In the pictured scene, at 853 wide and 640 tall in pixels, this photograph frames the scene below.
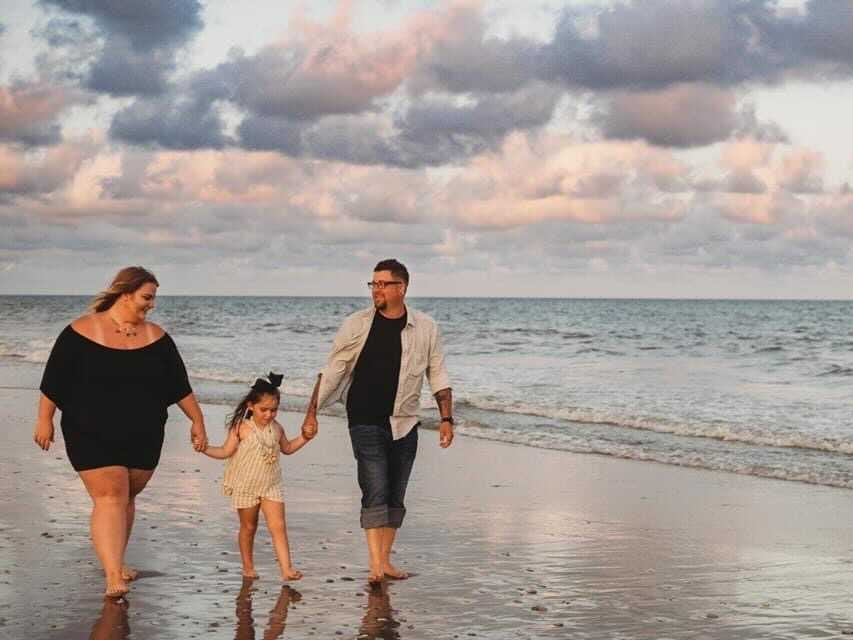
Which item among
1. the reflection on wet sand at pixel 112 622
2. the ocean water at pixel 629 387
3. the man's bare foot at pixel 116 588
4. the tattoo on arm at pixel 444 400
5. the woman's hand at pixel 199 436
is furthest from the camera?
the ocean water at pixel 629 387

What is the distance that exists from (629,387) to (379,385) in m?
19.7

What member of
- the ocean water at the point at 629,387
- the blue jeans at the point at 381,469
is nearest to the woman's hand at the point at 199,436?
the blue jeans at the point at 381,469

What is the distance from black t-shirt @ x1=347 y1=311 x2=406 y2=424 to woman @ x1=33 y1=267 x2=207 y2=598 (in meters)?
1.24

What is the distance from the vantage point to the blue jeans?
7137 mm

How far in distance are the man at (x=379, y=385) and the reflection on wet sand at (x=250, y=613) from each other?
626mm

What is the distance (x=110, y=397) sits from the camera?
6.24 metres

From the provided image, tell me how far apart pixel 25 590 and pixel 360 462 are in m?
1.96

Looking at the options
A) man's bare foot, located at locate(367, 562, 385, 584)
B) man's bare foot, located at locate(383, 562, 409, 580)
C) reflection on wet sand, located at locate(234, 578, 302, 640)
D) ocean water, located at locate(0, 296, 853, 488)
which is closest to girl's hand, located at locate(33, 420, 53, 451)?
reflection on wet sand, located at locate(234, 578, 302, 640)

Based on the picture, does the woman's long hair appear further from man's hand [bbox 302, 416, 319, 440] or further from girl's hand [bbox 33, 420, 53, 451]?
man's hand [bbox 302, 416, 319, 440]

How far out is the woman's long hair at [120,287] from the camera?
20.5 ft

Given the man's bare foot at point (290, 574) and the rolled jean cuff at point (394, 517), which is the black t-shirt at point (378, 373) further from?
the man's bare foot at point (290, 574)

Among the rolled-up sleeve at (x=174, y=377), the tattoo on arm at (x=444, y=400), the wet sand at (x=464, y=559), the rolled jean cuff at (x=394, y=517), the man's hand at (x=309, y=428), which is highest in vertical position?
the rolled-up sleeve at (x=174, y=377)

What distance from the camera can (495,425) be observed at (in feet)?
58.7

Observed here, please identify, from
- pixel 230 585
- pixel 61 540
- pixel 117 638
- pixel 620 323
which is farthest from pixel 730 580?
pixel 620 323
